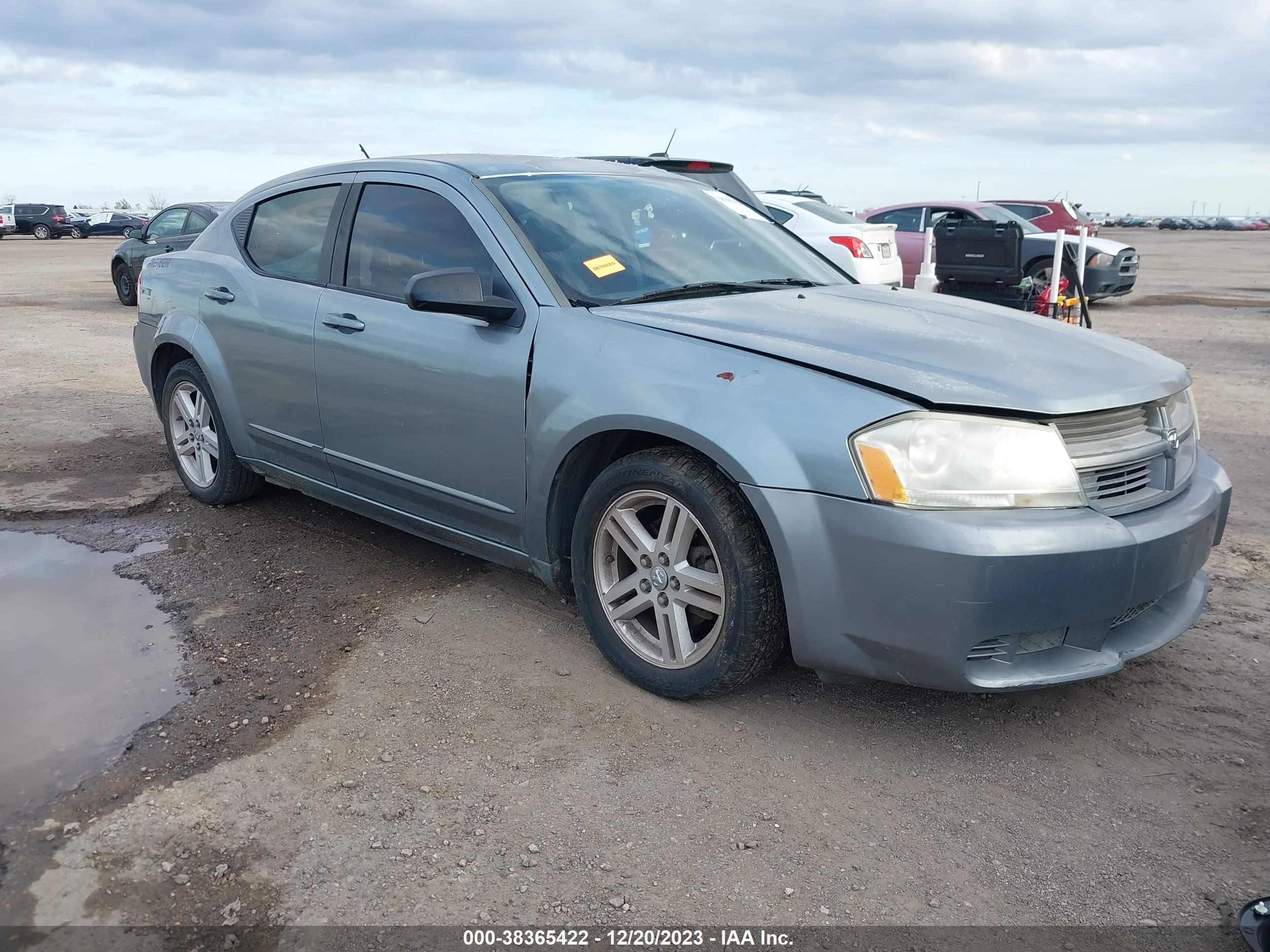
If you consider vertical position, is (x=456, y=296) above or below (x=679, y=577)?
above

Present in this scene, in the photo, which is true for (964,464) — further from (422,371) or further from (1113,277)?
(1113,277)

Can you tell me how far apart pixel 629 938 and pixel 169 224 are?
607 inches

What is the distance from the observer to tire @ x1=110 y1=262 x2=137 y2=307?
16016 mm

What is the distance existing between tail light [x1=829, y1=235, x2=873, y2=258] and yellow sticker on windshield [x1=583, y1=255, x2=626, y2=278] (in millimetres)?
8211

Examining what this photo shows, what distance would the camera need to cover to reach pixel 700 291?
3762 millimetres

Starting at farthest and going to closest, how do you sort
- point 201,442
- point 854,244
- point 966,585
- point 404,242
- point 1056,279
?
1. point 854,244
2. point 1056,279
3. point 201,442
4. point 404,242
5. point 966,585

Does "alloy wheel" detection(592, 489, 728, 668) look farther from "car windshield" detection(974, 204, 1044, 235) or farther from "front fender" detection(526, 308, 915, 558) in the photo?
"car windshield" detection(974, 204, 1044, 235)

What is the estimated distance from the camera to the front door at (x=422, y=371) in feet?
11.8

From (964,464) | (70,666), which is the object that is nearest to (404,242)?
(70,666)

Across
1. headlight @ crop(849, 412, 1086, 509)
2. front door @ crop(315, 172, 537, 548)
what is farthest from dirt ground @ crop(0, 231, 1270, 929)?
headlight @ crop(849, 412, 1086, 509)

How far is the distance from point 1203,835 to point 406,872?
6.44 ft

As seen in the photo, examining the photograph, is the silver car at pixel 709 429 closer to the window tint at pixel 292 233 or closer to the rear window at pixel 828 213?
the window tint at pixel 292 233

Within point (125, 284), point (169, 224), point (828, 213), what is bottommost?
point (125, 284)

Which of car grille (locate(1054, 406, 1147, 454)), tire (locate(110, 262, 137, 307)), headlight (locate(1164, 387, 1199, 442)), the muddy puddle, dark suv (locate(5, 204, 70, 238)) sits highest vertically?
car grille (locate(1054, 406, 1147, 454))
